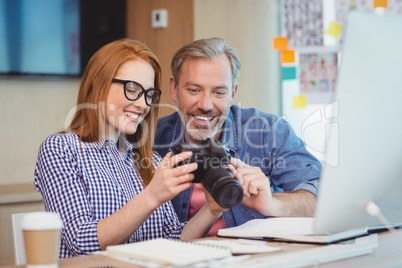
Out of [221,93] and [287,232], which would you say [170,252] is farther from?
[221,93]

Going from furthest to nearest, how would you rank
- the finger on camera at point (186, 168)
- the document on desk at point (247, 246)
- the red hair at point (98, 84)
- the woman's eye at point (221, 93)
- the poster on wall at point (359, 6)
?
the poster on wall at point (359, 6)
the woman's eye at point (221, 93)
the red hair at point (98, 84)
the finger on camera at point (186, 168)
the document on desk at point (247, 246)

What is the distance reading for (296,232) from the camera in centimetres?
106

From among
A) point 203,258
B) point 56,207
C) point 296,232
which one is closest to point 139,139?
point 56,207

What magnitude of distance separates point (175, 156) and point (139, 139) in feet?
1.71

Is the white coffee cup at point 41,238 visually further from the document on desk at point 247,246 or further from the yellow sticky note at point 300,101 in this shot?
the yellow sticky note at point 300,101

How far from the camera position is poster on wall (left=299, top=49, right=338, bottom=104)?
276 centimetres

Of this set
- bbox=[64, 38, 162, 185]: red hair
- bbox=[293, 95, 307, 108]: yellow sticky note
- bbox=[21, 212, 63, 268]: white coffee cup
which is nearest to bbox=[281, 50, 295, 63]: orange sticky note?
bbox=[293, 95, 307, 108]: yellow sticky note

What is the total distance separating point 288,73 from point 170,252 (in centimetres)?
217

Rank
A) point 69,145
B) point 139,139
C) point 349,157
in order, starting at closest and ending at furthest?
point 349,157
point 69,145
point 139,139

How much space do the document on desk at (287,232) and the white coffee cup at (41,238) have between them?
0.40 metres

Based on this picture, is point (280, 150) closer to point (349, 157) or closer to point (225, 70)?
point (225, 70)

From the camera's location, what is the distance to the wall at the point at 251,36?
2.75m

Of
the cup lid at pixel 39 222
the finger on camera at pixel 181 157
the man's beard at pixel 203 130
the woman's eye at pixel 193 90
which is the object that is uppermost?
the woman's eye at pixel 193 90

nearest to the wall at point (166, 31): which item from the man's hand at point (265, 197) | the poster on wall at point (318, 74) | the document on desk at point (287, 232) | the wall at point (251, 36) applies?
the wall at point (251, 36)
